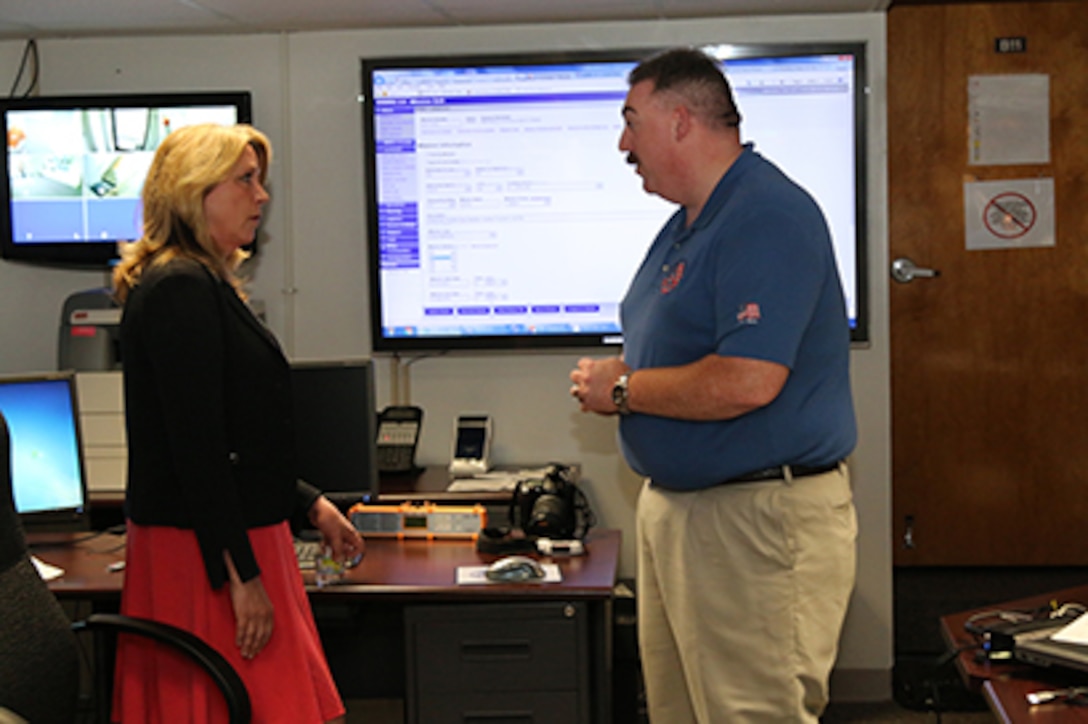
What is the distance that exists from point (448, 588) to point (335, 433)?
0.70m

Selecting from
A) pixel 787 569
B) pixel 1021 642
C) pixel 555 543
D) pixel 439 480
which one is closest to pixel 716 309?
pixel 787 569

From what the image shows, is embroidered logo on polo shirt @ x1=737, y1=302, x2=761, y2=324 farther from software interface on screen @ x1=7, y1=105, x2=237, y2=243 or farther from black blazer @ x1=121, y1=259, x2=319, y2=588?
software interface on screen @ x1=7, y1=105, x2=237, y2=243

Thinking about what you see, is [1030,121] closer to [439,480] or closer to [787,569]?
[439,480]

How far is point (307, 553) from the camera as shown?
2812mm

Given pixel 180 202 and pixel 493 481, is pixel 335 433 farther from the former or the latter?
pixel 180 202

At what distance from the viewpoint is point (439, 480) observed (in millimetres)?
3539

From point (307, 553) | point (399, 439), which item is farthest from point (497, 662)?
point (399, 439)

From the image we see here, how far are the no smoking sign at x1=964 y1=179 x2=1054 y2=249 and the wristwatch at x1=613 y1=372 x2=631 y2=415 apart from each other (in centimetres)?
296

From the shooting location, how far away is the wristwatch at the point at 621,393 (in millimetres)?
2107

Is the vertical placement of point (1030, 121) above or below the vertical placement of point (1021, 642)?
above

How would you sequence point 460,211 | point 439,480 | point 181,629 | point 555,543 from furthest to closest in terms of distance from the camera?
point 460,211 → point 439,480 → point 555,543 → point 181,629

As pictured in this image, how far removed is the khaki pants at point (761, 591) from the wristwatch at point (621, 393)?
0.62 feet

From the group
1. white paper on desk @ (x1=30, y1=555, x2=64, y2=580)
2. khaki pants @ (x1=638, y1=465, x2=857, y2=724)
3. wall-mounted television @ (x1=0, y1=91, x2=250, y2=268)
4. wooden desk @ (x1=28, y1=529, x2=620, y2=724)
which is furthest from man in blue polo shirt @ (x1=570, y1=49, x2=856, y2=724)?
wall-mounted television @ (x1=0, y1=91, x2=250, y2=268)

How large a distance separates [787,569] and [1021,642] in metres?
0.38
